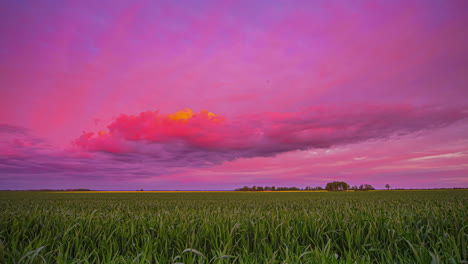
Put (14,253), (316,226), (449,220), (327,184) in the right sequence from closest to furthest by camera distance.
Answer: (14,253) < (316,226) < (449,220) < (327,184)

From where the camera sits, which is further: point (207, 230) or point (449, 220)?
point (449, 220)

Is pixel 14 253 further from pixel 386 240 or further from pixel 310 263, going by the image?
pixel 386 240

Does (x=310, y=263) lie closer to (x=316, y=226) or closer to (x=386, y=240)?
(x=316, y=226)

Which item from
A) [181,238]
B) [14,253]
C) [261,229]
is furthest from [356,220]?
[14,253]

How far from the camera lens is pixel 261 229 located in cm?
478

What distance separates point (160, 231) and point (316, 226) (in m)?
3.10

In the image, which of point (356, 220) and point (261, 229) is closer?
point (261, 229)

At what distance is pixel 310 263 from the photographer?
9.81 ft

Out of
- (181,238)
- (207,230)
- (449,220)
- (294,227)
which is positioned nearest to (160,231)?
(181,238)

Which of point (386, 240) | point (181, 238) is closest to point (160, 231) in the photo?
point (181, 238)

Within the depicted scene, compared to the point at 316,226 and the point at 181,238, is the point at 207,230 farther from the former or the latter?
the point at 316,226

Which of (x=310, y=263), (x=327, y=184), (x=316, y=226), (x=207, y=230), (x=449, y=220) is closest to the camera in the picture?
(x=310, y=263)

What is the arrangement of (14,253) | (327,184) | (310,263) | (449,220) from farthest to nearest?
1. (327,184)
2. (449,220)
3. (14,253)
4. (310,263)

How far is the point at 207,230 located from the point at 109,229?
213cm
